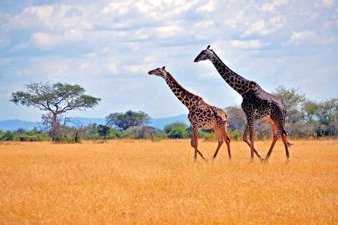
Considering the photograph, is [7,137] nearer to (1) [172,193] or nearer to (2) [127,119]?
(2) [127,119]

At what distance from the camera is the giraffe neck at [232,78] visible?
19091 mm

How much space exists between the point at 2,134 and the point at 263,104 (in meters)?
35.5

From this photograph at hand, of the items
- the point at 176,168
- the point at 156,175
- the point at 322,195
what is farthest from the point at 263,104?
the point at 322,195

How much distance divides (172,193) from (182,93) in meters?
7.59

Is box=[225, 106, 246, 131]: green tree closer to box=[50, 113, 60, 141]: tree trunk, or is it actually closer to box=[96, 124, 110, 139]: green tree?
box=[96, 124, 110, 139]: green tree

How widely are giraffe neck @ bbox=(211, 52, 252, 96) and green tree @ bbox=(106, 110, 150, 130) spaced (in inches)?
1969

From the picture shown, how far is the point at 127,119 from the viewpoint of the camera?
231 feet

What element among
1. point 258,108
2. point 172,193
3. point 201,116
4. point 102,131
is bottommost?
point 172,193

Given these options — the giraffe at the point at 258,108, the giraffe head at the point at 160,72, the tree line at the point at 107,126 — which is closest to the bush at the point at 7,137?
the tree line at the point at 107,126

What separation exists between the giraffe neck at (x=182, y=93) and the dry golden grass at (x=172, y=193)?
6.63 feet

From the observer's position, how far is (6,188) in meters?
13.5

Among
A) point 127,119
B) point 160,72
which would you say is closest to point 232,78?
point 160,72

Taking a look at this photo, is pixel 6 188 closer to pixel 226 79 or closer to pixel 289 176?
pixel 289 176

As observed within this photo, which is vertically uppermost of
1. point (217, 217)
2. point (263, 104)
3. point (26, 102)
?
point (26, 102)
